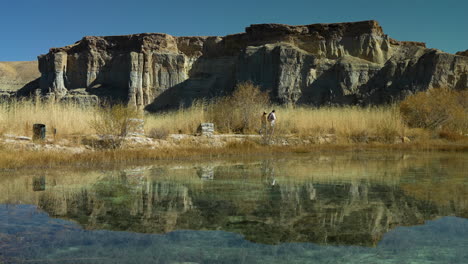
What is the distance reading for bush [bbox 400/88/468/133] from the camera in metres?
20.3

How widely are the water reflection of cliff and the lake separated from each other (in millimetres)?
13

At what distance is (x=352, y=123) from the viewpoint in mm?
18844

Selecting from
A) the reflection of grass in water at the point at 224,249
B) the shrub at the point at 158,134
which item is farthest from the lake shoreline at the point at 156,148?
the reflection of grass in water at the point at 224,249

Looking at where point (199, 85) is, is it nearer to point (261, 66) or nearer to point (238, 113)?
point (261, 66)

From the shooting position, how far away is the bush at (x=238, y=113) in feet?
62.2

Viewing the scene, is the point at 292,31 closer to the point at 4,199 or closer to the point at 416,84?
the point at 416,84

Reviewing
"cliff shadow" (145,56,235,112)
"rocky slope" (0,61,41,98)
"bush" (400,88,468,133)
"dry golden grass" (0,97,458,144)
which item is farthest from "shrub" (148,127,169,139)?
"rocky slope" (0,61,41,98)

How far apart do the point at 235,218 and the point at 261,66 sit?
1798 inches

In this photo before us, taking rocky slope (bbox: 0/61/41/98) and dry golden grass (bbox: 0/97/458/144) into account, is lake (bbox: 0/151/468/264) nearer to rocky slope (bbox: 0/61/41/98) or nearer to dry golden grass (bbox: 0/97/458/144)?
dry golden grass (bbox: 0/97/458/144)

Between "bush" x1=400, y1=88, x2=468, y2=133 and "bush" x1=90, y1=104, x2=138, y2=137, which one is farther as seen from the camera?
"bush" x1=400, y1=88, x2=468, y2=133

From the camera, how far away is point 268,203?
5.76 metres

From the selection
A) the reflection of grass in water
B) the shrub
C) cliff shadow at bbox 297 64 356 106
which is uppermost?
cliff shadow at bbox 297 64 356 106

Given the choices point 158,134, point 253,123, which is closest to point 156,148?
point 158,134

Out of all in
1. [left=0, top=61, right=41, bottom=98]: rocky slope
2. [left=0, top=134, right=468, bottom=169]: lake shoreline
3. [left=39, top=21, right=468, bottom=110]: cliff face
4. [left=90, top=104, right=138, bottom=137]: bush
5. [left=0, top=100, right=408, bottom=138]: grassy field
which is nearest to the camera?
[left=0, top=134, right=468, bottom=169]: lake shoreline
